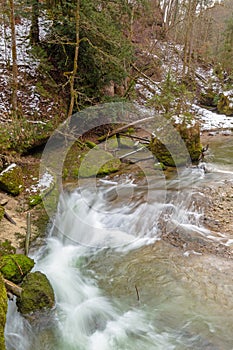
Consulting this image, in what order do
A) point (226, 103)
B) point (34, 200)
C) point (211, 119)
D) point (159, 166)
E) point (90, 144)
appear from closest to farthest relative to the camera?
point (34, 200), point (159, 166), point (90, 144), point (211, 119), point (226, 103)

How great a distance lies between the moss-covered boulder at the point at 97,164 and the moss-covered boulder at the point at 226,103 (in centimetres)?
1147

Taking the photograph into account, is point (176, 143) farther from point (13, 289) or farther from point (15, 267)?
point (13, 289)

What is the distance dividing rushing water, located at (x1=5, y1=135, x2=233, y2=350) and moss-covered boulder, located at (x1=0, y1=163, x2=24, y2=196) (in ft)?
3.62

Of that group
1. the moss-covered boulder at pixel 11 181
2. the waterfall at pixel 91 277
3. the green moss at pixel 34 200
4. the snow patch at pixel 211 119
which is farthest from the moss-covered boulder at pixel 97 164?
the snow patch at pixel 211 119

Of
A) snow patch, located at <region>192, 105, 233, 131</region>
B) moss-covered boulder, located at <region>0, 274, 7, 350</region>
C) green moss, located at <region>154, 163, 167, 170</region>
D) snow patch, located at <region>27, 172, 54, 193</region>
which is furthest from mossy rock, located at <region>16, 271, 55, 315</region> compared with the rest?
snow patch, located at <region>192, 105, 233, 131</region>

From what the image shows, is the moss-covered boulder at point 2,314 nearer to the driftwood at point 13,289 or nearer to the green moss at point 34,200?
the driftwood at point 13,289

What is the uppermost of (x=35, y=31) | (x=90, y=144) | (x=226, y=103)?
(x=35, y=31)

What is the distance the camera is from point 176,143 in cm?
927

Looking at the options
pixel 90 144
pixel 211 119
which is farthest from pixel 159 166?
pixel 211 119

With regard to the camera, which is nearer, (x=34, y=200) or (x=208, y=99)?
(x=34, y=200)

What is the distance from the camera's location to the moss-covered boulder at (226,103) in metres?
17.8

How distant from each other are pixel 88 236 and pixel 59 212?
0.98m

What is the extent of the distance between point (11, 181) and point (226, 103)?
Result: 15.5m

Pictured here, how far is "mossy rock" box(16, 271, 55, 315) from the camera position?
13.5 feet
